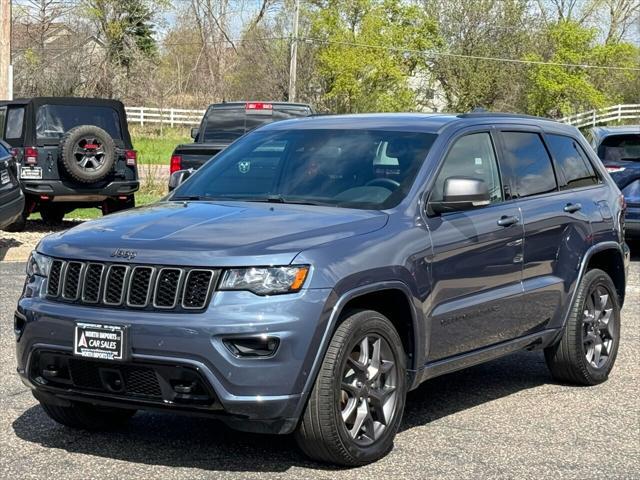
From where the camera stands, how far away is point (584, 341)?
739 centimetres

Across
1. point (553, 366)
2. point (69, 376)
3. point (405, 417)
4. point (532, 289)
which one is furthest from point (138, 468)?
point (553, 366)

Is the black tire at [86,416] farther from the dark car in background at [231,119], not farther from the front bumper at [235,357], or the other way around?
the dark car in background at [231,119]

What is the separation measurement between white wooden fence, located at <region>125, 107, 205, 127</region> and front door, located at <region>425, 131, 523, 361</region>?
48.2 metres

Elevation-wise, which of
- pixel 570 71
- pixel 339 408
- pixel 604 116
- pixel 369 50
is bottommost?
pixel 604 116

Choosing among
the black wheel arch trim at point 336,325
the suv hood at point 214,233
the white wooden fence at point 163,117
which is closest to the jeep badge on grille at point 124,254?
the suv hood at point 214,233

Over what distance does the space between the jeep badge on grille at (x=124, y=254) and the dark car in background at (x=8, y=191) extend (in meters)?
8.45

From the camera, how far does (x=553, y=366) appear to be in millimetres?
7375

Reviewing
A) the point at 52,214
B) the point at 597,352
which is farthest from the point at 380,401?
the point at 52,214

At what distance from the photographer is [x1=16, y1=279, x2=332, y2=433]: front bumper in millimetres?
4875

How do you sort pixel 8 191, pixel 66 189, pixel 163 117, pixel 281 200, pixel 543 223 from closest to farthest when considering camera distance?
pixel 281 200 < pixel 543 223 < pixel 8 191 < pixel 66 189 < pixel 163 117

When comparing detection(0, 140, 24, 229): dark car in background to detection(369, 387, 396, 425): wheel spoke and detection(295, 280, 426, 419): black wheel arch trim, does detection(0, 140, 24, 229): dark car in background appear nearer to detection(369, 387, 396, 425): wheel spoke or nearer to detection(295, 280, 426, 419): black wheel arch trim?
detection(295, 280, 426, 419): black wheel arch trim

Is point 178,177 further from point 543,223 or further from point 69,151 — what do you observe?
point 69,151

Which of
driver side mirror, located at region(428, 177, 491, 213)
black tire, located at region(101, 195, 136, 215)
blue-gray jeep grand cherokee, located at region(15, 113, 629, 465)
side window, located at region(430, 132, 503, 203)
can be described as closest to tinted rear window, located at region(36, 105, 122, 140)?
black tire, located at region(101, 195, 136, 215)

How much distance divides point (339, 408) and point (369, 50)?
59639 mm
